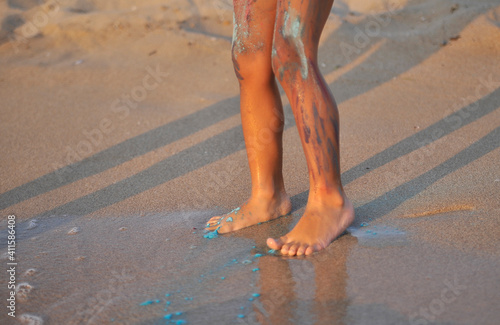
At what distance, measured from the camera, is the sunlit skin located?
1967 mm

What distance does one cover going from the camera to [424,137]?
331 cm

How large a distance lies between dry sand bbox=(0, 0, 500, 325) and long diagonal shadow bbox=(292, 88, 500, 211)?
17 mm

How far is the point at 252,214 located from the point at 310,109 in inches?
23.0

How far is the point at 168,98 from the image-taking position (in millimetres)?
4363

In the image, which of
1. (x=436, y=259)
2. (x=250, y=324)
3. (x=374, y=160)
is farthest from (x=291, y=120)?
(x=250, y=324)

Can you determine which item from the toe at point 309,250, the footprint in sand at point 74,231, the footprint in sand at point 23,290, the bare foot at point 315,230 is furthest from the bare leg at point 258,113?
the footprint in sand at point 23,290

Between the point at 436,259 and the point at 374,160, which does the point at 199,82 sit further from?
the point at 436,259

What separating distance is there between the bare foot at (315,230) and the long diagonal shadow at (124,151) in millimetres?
1612

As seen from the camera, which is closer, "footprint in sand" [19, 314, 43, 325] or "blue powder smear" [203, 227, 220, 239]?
"footprint in sand" [19, 314, 43, 325]

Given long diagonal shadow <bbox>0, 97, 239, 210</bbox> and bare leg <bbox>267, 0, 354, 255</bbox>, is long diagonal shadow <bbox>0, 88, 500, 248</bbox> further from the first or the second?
bare leg <bbox>267, 0, 354, 255</bbox>

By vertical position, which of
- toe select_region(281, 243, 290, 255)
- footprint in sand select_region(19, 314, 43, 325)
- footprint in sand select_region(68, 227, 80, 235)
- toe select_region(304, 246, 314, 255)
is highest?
footprint in sand select_region(68, 227, 80, 235)

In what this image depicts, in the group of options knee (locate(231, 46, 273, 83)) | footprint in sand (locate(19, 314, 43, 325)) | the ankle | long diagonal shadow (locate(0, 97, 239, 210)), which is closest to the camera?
footprint in sand (locate(19, 314, 43, 325))

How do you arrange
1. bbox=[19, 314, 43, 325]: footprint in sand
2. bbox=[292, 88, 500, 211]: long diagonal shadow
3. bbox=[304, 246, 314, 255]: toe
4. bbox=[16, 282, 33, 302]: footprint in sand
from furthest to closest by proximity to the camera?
bbox=[292, 88, 500, 211]: long diagonal shadow < bbox=[304, 246, 314, 255]: toe < bbox=[16, 282, 33, 302]: footprint in sand < bbox=[19, 314, 43, 325]: footprint in sand

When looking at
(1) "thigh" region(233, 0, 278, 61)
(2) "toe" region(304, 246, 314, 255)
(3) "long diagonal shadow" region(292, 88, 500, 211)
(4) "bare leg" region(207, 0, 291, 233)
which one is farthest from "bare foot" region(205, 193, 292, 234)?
(1) "thigh" region(233, 0, 278, 61)
